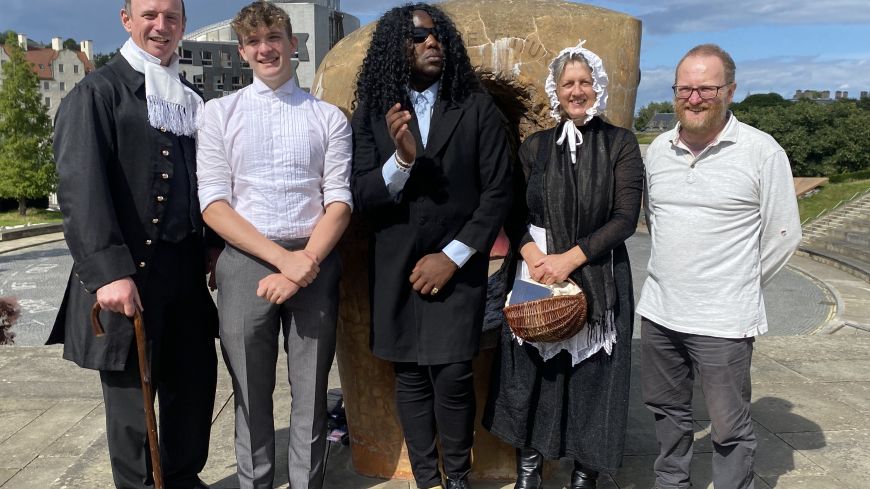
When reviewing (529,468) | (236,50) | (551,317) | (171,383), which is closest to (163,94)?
(171,383)

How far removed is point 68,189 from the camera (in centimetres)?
236

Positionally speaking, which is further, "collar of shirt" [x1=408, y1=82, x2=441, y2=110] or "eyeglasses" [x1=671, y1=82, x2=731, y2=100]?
"collar of shirt" [x1=408, y1=82, x2=441, y2=110]

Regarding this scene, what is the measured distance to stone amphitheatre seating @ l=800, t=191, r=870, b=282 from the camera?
13.8m

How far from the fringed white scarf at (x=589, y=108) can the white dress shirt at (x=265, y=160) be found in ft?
2.78

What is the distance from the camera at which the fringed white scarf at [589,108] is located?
8.59ft

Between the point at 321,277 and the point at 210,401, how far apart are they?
0.78 m

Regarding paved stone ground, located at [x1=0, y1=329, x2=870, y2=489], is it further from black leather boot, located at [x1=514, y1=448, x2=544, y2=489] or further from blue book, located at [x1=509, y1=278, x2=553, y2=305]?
blue book, located at [x1=509, y1=278, x2=553, y2=305]

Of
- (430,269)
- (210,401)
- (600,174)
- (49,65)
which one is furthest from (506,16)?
(49,65)

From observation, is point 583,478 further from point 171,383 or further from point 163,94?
point 163,94

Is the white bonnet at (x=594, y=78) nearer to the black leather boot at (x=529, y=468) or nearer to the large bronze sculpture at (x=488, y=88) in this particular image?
the large bronze sculpture at (x=488, y=88)

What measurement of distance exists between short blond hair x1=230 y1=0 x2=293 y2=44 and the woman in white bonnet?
100 centimetres

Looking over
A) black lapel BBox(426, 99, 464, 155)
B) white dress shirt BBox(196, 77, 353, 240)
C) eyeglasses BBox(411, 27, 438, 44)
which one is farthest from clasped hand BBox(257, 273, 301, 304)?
eyeglasses BBox(411, 27, 438, 44)

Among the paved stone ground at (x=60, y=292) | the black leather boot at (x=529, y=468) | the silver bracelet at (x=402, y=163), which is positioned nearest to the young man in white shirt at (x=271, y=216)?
the silver bracelet at (x=402, y=163)

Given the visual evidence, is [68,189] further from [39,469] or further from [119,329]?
[39,469]
